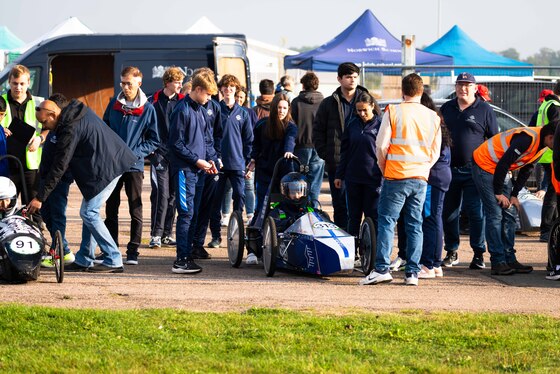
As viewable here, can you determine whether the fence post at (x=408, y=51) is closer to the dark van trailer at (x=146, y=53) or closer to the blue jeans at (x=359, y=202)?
the dark van trailer at (x=146, y=53)

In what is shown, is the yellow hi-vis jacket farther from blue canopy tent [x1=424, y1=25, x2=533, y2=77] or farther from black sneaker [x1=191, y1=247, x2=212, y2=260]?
blue canopy tent [x1=424, y1=25, x2=533, y2=77]

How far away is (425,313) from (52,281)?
361 centimetres

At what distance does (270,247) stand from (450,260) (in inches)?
92.4

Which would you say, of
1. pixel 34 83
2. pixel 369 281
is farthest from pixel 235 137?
pixel 34 83

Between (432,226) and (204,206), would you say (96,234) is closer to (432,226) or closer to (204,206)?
(204,206)

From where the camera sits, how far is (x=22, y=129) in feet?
38.9

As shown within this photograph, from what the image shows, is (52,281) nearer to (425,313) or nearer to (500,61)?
(425,313)

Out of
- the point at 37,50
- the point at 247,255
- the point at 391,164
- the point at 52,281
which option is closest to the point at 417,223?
the point at 391,164

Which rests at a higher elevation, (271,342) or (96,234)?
(96,234)

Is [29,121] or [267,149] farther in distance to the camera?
[267,149]

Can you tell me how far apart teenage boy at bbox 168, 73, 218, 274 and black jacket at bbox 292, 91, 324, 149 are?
7.98 feet

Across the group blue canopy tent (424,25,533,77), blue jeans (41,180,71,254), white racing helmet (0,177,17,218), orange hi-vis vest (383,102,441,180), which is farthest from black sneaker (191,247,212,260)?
blue canopy tent (424,25,533,77)

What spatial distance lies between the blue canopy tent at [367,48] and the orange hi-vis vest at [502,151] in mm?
18892

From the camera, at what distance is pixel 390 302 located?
368 inches
